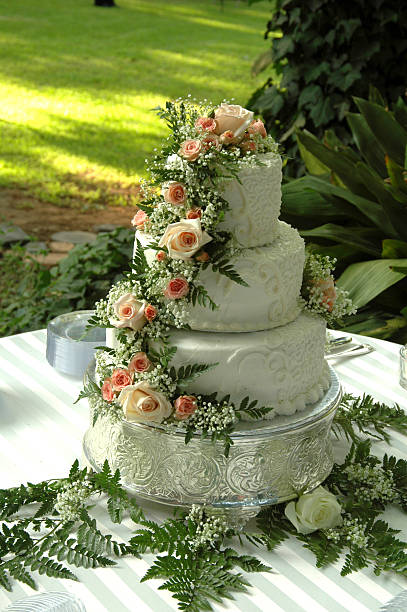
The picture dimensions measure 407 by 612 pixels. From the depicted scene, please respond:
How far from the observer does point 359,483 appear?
2.05 m

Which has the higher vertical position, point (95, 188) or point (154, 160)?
point (154, 160)

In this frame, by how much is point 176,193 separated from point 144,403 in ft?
1.51

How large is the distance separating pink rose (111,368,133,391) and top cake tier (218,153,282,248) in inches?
15.4

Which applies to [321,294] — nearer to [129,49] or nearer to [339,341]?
[339,341]

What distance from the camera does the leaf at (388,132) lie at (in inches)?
170

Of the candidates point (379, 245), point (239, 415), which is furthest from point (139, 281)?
point (379, 245)

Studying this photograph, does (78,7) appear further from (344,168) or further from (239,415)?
(239,415)

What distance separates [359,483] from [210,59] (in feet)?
37.1

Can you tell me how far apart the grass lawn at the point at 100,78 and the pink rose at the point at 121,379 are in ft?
17.9

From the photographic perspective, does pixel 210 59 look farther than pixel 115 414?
Yes

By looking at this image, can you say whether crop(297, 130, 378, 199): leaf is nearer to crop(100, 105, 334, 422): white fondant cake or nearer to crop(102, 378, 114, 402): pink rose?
crop(100, 105, 334, 422): white fondant cake

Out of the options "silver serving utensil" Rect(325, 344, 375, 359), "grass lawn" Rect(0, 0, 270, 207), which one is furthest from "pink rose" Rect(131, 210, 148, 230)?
"grass lawn" Rect(0, 0, 270, 207)

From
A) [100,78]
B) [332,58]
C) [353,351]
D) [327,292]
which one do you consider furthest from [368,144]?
[100,78]

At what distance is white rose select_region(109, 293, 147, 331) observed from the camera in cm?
183
